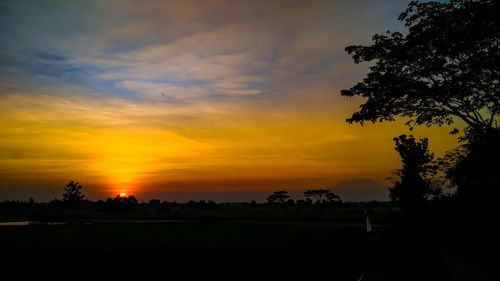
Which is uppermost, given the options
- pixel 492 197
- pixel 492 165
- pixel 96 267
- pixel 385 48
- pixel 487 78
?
pixel 385 48

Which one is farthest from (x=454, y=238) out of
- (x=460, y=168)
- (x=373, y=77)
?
(x=373, y=77)

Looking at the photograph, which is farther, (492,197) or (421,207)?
(421,207)

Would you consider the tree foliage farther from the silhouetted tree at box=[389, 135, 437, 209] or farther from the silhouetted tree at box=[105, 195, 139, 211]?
the silhouetted tree at box=[105, 195, 139, 211]

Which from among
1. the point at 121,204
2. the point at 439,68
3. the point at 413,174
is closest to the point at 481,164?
the point at 439,68

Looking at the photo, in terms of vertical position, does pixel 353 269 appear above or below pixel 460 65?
below

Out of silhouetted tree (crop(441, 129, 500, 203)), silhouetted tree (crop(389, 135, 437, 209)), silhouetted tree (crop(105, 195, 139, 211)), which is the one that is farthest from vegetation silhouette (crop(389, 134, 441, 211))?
silhouetted tree (crop(105, 195, 139, 211))

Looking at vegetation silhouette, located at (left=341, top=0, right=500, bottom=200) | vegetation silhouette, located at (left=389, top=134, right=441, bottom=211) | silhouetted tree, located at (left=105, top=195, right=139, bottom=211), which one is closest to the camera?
vegetation silhouette, located at (left=341, top=0, right=500, bottom=200)

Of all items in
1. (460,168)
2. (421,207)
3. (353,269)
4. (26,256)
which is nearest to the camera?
(353,269)

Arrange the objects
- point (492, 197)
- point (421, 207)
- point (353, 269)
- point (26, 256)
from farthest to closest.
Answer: point (421, 207) < point (492, 197) < point (26, 256) < point (353, 269)

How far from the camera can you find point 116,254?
Answer: 24.4m

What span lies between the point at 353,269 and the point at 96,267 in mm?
12381

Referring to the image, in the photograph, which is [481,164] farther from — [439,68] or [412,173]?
[412,173]

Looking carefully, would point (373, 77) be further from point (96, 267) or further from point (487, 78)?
point (96, 267)

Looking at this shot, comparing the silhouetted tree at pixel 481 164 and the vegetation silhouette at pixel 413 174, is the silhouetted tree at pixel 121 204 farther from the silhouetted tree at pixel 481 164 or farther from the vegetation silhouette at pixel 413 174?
the silhouetted tree at pixel 481 164
